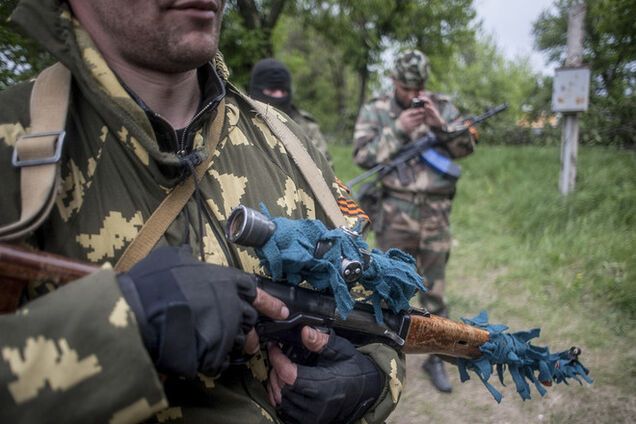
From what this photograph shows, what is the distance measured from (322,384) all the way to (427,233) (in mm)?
3105

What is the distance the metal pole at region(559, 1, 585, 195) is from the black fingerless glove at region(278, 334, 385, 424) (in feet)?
20.2

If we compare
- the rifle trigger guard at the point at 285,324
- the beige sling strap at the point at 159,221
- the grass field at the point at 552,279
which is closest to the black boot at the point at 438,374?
the grass field at the point at 552,279

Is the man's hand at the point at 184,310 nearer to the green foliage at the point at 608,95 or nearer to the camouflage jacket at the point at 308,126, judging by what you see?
the camouflage jacket at the point at 308,126

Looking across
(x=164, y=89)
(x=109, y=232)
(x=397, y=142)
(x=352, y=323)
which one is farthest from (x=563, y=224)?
(x=109, y=232)

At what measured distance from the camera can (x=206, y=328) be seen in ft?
3.55

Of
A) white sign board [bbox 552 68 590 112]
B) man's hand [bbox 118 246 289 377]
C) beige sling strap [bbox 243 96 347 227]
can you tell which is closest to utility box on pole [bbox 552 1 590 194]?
white sign board [bbox 552 68 590 112]

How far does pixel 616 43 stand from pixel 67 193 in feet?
22.1

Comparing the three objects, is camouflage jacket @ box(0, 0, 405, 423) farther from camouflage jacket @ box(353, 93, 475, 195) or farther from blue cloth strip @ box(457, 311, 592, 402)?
camouflage jacket @ box(353, 93, 475, 195)

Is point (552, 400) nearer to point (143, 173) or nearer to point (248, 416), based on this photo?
point (248, 416)

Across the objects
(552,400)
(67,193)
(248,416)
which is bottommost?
(552,400)

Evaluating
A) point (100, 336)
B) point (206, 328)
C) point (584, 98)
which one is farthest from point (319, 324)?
point (584, 98)

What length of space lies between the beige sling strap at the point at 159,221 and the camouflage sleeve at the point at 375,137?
3153 millimetres

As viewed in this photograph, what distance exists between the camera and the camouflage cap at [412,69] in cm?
429

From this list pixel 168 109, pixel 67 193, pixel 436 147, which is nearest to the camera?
pixel 67 193
